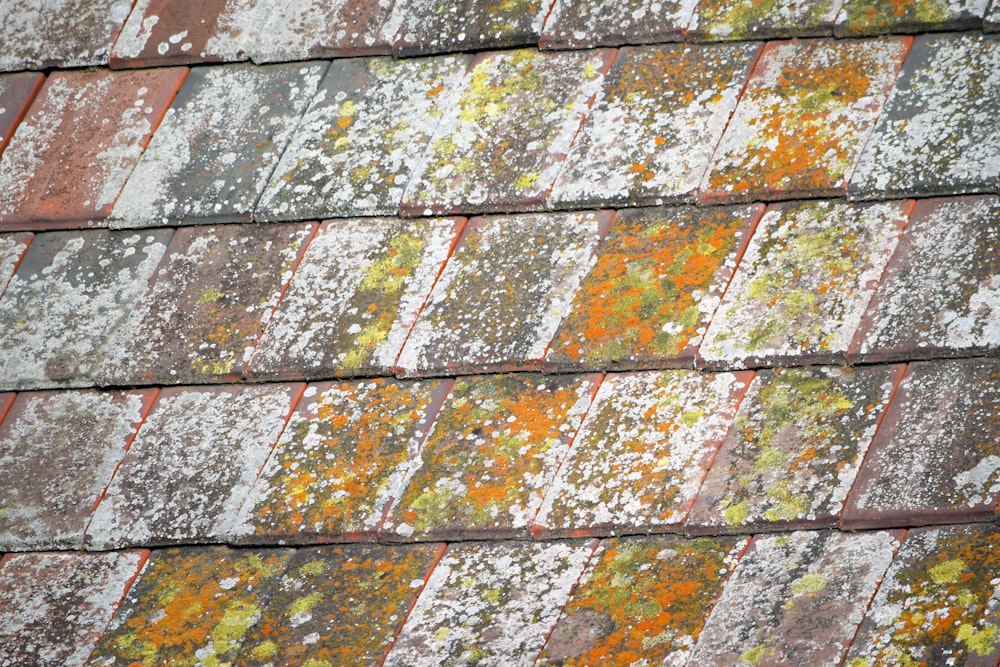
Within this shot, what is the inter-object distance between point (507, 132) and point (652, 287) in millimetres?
579

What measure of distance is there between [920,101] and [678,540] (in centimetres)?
114

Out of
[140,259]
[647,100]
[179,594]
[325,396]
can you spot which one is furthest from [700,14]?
[179,594]

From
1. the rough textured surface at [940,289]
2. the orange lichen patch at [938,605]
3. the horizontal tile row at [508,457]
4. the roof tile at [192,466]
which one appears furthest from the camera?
the roof tile at [192,466]

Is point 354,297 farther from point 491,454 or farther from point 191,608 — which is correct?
point 191,608

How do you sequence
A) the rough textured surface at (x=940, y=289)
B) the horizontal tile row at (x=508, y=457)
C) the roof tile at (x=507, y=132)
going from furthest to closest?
the roof tile at (x=507, y=132) < the rough textured surface at (x=940, y=289) < the horizontal tile row at (x=508, y=457)

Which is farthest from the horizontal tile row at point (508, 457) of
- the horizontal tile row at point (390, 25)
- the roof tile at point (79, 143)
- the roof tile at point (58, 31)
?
the roof tile at point (58, 31)

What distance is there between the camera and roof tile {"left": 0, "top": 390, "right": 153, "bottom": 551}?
101 inches

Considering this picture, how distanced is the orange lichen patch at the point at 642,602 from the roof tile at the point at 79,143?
161 centimetres

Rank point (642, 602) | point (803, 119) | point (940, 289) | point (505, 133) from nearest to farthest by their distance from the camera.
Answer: point (642, 602) → point (940, 289) → point (803, 119) → point (505, 133)

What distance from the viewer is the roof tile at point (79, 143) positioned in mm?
3051

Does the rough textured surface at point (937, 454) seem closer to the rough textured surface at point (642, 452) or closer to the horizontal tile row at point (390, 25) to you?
the rough textured surface at point (642, 452)

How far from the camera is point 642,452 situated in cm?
234

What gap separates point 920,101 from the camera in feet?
8.63

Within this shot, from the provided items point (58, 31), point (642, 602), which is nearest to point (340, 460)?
point (642, 602)
